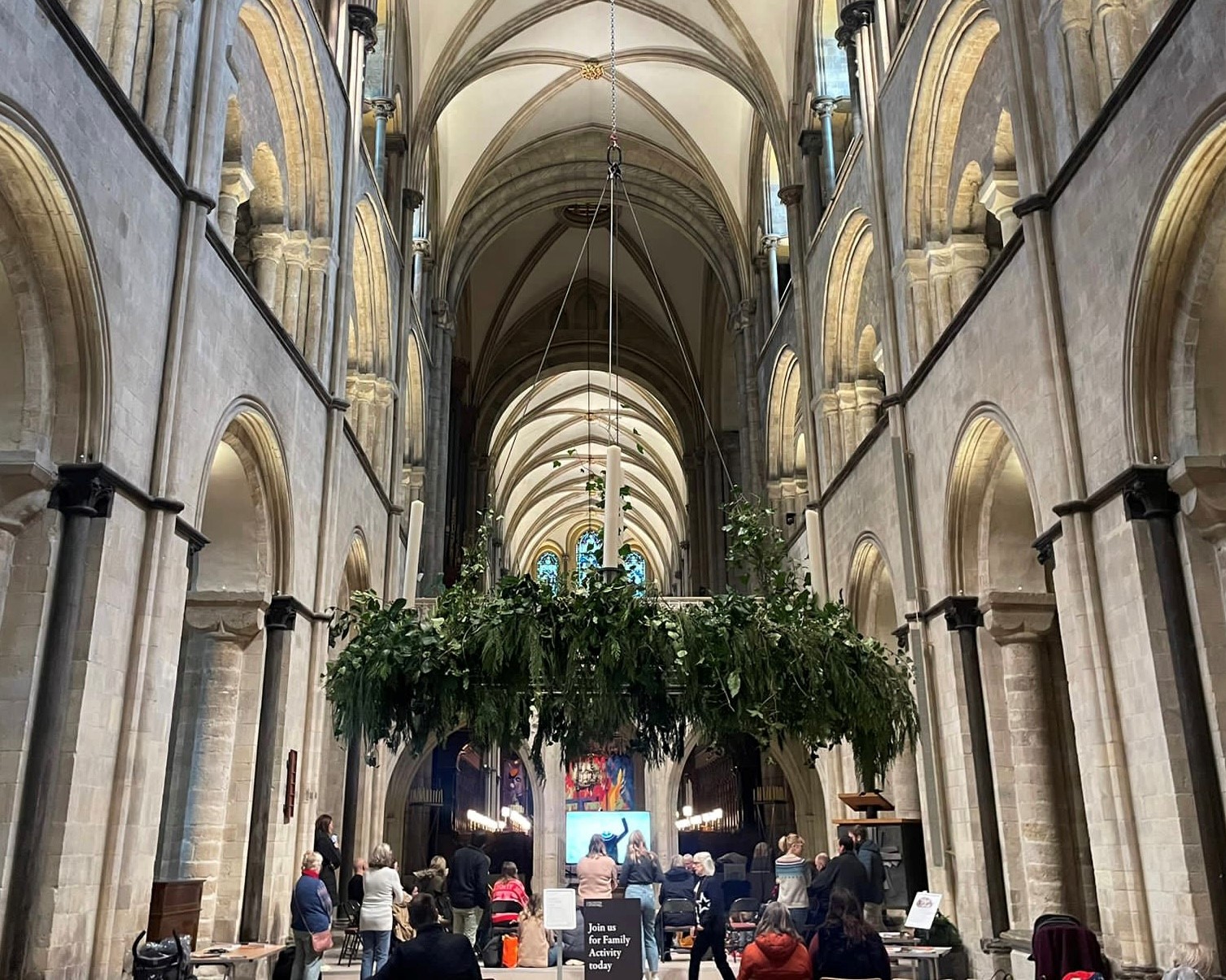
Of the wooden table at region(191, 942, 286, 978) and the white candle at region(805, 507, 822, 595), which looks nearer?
the wooden table at region(191, 942, 286, 978)

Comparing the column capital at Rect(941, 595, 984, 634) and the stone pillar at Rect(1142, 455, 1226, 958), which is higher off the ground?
the column capital at Rect(941, 595, 984, 634)

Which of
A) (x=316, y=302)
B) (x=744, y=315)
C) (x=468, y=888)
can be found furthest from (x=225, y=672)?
(x=744, y=315)

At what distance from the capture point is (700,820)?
24828mm

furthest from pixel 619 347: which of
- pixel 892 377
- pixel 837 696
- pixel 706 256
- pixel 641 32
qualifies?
pixel 837 696

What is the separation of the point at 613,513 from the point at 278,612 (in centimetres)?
656

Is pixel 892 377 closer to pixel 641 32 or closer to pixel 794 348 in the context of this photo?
pixel 794 348

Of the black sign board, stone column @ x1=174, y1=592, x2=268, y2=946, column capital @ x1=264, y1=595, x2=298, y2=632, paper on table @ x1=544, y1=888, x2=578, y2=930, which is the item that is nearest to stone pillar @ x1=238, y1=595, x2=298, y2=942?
column capital @ x1=264, y1=595, x2=298, y2=632

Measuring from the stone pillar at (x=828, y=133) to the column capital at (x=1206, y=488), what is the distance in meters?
9.87

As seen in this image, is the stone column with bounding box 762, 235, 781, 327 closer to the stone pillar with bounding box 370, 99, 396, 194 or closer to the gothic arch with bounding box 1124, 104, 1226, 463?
the stone pillar with bounding box 370, 99, 396, 194

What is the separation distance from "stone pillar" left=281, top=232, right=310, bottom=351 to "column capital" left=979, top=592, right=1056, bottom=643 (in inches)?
282

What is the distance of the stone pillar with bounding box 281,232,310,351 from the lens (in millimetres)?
11781

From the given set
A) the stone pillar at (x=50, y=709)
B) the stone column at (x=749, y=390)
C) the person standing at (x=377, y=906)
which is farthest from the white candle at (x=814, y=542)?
the stone pillar at (x=50, y=709)

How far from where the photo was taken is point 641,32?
64.3ft

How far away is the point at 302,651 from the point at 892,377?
6.61 metres
